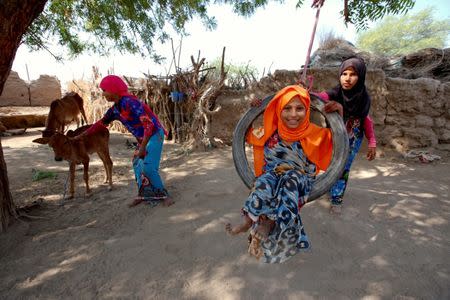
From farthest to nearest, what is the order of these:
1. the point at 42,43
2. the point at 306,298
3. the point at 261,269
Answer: the point at 42,43, the point at 261,269, the point at 306,298

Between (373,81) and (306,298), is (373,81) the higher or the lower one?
the higher one

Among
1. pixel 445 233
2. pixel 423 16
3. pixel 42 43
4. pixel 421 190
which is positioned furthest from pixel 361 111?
pixel 423 16

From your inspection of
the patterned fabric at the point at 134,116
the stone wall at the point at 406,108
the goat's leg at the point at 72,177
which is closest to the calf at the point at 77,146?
the goat's leg at the point at 72,177

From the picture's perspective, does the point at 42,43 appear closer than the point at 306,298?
No

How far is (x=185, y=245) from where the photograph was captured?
2.94 metres

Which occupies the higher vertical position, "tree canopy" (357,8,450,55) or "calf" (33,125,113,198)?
"tree canopy" (357,8,450,55)

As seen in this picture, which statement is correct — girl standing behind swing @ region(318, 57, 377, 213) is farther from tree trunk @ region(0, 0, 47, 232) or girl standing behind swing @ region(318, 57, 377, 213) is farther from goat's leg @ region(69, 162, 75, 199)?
goat's leg @ region(69, 162, 75, 199)

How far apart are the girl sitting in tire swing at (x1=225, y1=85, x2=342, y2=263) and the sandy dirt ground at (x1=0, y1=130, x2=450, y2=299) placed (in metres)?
0.59

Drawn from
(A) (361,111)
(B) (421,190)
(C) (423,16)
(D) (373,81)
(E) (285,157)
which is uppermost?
(C) (423,16)

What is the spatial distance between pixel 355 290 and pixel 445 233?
1.58 m

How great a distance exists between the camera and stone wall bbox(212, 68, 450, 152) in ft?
20.0

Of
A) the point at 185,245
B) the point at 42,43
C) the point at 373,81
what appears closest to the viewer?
the point at 185,245

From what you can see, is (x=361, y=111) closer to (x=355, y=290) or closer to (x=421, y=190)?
(x=355, y=290)

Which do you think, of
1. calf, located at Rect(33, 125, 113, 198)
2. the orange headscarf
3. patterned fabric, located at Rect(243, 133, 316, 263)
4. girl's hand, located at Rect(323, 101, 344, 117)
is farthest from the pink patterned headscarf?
girl's hand, located at Rect(323, 101, 344, 117)
